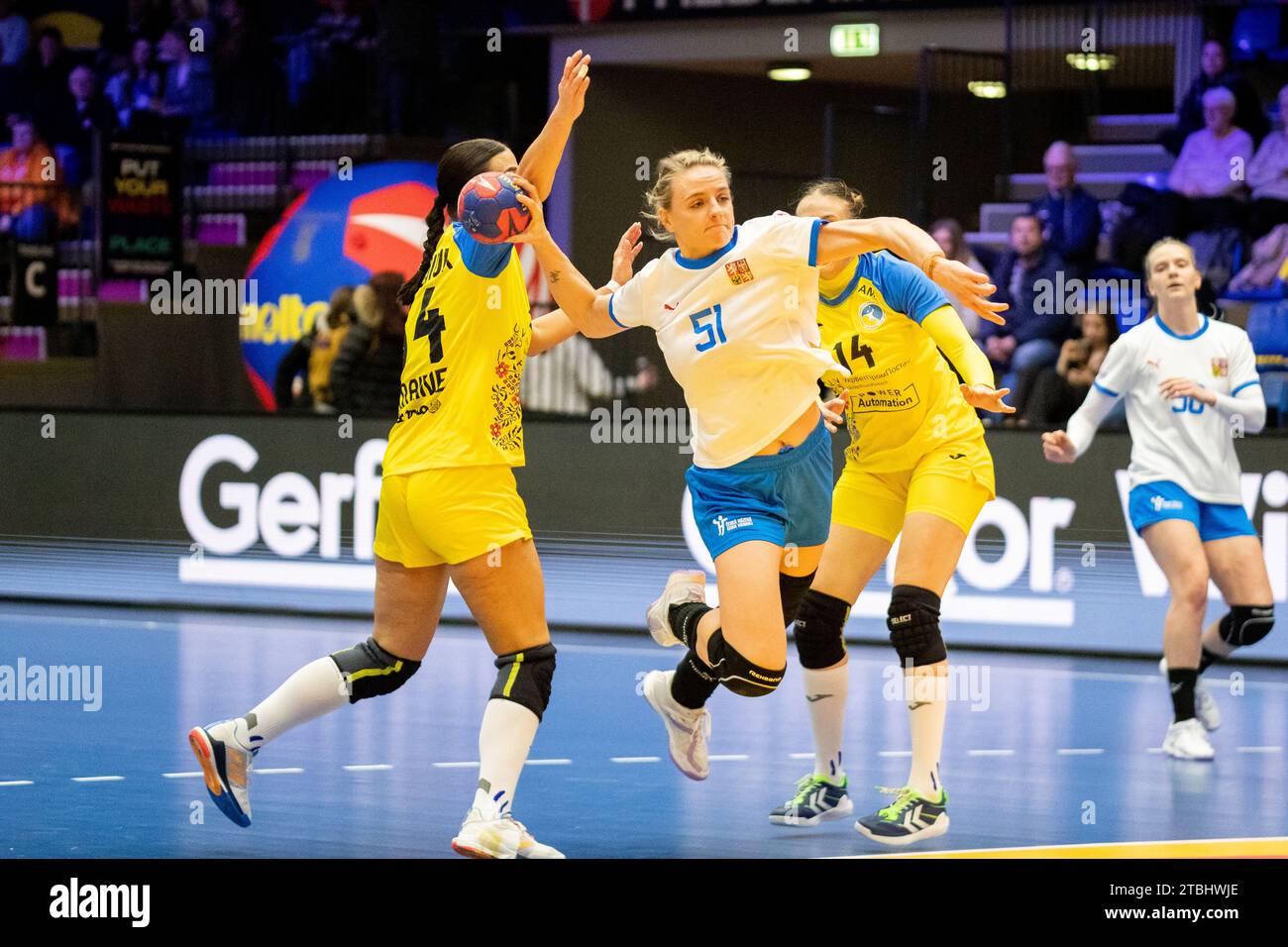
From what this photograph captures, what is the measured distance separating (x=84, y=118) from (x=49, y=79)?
1.83ft

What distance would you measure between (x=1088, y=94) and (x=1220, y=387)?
29.4 ft

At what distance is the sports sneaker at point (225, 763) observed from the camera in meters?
5.71

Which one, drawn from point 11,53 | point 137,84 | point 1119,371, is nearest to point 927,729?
point 1119,371

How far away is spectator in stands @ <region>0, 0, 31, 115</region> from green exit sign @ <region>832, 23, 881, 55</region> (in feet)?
29.0

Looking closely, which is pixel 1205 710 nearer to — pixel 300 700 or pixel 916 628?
pixel 916 628

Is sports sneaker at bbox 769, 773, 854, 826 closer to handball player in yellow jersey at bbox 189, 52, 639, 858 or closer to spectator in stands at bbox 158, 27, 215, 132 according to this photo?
handball player in yellow jersey at bbox 189, 52, 639, 858

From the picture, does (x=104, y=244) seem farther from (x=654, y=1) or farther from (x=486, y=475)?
(x=486, y=475)

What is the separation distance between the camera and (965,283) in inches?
200

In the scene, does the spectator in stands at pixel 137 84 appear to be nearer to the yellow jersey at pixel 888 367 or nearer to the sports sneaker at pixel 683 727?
the yellow jersey at pixel 888 367

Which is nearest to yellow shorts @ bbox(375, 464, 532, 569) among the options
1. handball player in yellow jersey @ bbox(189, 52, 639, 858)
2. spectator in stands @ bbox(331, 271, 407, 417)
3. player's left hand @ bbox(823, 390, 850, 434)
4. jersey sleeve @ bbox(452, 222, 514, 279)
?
handball player in yellow jersey @ bbox(189, 52, 639, 858)

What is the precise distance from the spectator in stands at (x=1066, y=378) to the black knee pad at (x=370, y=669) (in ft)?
20.9

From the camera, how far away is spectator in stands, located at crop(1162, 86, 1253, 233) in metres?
13.4

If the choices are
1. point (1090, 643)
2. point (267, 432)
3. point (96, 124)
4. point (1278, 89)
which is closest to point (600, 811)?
point (1090, 643)

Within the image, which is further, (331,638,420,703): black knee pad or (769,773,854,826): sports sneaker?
(769,773,854,826): sports sneaker
